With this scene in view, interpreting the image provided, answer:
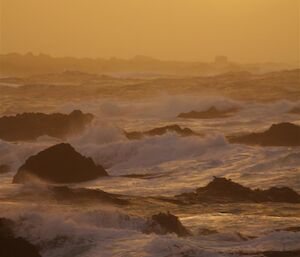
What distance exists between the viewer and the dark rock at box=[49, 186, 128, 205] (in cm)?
1277

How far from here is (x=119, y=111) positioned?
109 ft

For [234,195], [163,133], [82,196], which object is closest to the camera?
[82,196]

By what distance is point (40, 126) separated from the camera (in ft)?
82.5

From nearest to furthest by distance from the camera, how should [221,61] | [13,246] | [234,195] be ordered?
[13,246]
[234,195]
[221,61]

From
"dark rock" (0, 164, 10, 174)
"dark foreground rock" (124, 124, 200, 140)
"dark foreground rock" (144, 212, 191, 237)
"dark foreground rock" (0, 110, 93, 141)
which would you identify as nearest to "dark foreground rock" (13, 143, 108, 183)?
"dark rock" (0, 164, 10, 174)

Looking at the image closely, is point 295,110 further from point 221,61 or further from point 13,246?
point 221,61

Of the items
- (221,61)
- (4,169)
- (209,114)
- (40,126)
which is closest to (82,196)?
(4,169)

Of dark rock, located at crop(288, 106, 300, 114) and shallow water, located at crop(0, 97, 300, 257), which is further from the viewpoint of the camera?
dark rock, located at crop(288, 106, 300, 114)

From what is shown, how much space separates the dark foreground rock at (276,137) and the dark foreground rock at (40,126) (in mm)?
5485

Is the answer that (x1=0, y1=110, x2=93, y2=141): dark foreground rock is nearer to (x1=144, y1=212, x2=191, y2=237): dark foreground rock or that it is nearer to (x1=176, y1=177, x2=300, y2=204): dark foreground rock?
(x1=176, y1=177, x2=300, y2=204): dark foreground rock

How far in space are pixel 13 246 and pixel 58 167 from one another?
6620 millimetres

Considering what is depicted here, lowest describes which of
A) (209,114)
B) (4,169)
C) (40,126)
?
(4,169)

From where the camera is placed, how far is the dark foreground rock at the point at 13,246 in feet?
30.8

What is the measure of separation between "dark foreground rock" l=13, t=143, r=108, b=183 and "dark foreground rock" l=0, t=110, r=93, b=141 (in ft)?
26.2
